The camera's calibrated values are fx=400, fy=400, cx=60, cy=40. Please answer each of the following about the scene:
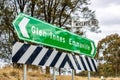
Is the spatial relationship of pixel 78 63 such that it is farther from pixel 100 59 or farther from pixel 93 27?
pixel 100 59

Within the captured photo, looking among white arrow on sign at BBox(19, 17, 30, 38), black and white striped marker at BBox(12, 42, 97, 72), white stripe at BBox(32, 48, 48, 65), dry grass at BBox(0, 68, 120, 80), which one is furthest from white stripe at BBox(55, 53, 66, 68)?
dry grass at BBox(0, 68, 120, 80)

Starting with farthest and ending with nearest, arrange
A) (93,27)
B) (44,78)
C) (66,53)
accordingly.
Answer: (93,27) → (44,78) → (66,53)

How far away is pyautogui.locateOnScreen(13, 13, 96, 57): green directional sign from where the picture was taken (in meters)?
6.55

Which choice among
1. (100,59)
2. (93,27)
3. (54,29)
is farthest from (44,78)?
(100,59)

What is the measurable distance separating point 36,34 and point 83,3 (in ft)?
59.7

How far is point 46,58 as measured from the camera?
755cm

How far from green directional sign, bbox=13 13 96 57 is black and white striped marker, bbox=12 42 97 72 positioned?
0.16 meters

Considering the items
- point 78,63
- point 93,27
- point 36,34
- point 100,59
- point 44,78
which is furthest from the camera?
point 100,59

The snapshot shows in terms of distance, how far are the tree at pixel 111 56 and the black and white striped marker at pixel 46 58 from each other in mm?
43888

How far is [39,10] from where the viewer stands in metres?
23.3

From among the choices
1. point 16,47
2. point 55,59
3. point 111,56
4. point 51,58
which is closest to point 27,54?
point 16,47

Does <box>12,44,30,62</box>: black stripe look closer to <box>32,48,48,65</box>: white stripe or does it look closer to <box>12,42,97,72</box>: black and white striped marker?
<box>12,42,97,72</box>: black and white striped marker

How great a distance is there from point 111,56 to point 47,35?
47.8m

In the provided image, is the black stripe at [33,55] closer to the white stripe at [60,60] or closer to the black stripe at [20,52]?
the black stripe at [20,52]
